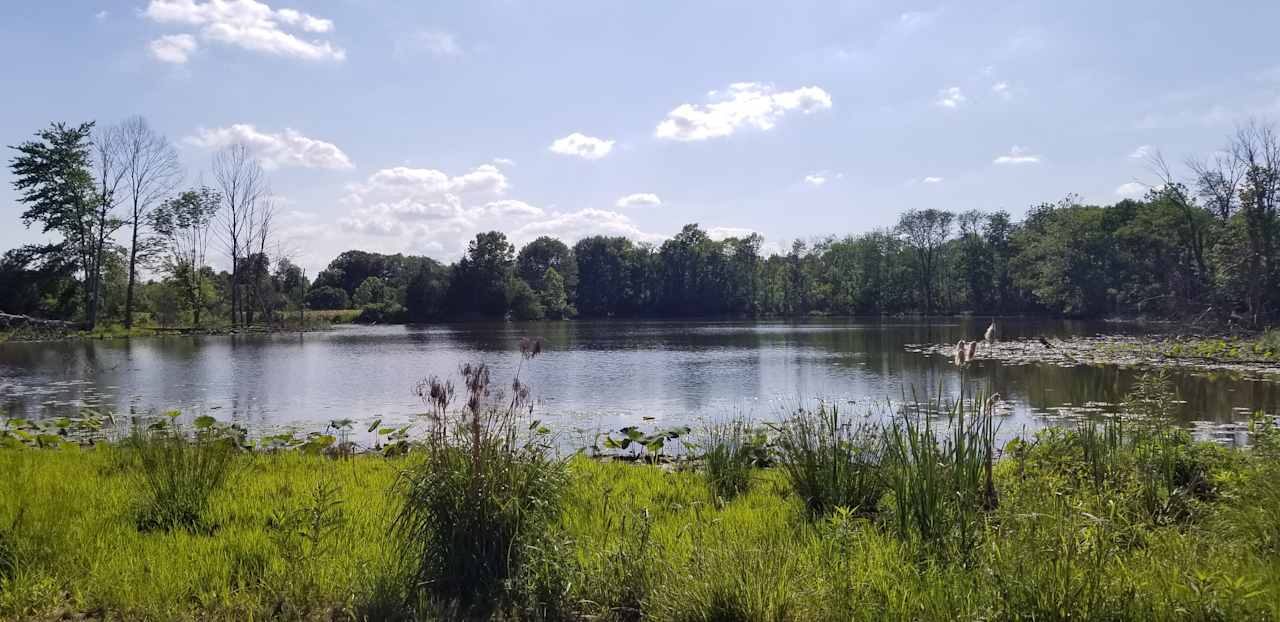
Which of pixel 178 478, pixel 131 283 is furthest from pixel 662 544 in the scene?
pixel 131 283

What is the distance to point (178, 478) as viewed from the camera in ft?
18.6

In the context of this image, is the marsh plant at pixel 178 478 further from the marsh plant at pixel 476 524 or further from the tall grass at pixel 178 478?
the marsh plant at pixel 476 524

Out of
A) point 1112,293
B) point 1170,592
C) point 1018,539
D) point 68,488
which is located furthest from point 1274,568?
point 1112,293

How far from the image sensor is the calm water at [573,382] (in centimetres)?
1483

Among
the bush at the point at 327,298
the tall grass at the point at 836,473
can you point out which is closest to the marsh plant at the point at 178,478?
the tall grass at the point at 836,473

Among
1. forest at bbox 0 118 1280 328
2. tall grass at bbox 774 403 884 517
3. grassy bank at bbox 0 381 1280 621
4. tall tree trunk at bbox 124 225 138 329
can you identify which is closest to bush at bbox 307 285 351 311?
forest at bbox 0 118 1280 328

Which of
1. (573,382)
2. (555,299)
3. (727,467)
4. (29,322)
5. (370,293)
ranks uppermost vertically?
(370,293)

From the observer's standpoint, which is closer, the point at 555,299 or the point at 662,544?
the point at 662,544

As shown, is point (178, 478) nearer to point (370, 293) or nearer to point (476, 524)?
point (476, 524)

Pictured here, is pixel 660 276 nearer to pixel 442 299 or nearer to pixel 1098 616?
pixel 442 299

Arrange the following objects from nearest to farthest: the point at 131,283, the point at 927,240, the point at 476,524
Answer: the point at 476,524
the point at 131,283
the point at 927,240

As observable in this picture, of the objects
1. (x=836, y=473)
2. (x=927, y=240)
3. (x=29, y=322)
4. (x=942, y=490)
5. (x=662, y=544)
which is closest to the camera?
(x=942, y=490)

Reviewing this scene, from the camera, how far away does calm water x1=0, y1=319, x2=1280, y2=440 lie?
48.6 ft

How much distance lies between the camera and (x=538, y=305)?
83125 mm
